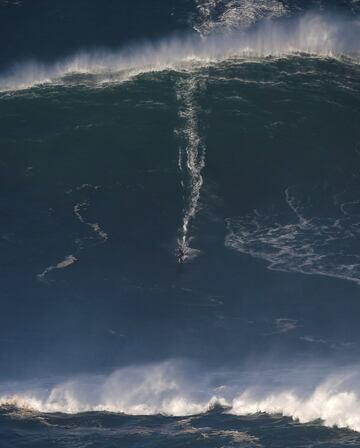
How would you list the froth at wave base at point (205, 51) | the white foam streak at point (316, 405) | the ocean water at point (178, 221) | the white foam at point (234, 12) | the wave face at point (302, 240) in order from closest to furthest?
the white foam at point (234, 12) → the white foam streak at point (316, 405) → the froth at wave base at point (205, 51) → the ocean water at point (178, 221) → the wave face at point (302, 240)

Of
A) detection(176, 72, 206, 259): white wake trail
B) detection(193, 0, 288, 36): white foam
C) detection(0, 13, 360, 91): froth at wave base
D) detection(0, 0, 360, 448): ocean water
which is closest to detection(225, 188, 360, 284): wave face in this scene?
detection(0, 0, 360, 448): ocean water

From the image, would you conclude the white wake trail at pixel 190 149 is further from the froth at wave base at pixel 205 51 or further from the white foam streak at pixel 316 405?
the white foam streak at pixel 316 405

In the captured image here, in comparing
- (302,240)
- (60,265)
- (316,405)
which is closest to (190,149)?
(302,240)

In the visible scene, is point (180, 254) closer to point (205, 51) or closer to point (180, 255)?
point (180, 255)

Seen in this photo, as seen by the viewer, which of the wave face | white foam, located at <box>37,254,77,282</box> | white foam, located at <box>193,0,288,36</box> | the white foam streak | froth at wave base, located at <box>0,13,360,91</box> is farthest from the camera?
white foam, located at <box>37,254,77,282</box>

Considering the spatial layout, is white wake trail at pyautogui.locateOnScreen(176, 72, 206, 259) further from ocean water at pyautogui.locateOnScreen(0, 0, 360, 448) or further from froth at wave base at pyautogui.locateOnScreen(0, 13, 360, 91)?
froth at wave base at pyautogui.locateOnScreen(0, 13, 360, 91)

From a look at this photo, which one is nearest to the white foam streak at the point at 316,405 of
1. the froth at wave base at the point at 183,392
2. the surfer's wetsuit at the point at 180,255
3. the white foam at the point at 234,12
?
the froth at wave base at the point at 183,392
